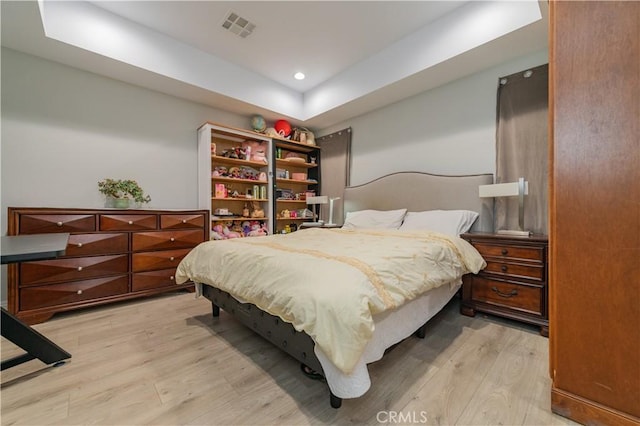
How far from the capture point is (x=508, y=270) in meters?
2.03

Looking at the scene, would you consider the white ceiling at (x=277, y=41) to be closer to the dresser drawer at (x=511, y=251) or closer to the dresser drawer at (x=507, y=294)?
the dresser drawer at (x=511, y=251)

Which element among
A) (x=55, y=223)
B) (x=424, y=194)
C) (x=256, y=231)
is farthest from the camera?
(x=256, y=231)

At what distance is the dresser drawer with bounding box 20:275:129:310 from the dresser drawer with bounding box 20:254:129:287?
48 mm

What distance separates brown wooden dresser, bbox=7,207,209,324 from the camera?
2.05 m

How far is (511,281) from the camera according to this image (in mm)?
2014

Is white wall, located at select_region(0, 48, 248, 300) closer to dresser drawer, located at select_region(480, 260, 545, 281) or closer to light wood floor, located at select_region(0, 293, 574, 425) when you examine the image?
light wood floor, located at select_region(0, 293, 574, 425)

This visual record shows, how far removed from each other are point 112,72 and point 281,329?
3.16 metres

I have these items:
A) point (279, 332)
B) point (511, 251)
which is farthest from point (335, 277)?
point (511, 251)

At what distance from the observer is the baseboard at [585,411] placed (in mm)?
975

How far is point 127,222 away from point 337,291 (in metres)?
2.43

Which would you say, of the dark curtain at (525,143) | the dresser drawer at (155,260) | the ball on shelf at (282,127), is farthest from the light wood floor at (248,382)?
the ball on shelf at (282,127)

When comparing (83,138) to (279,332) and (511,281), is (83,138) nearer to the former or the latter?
(279,332)

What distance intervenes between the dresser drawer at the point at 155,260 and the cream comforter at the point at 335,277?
0.84m

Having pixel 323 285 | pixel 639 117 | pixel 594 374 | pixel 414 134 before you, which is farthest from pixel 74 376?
pixel 414 134
